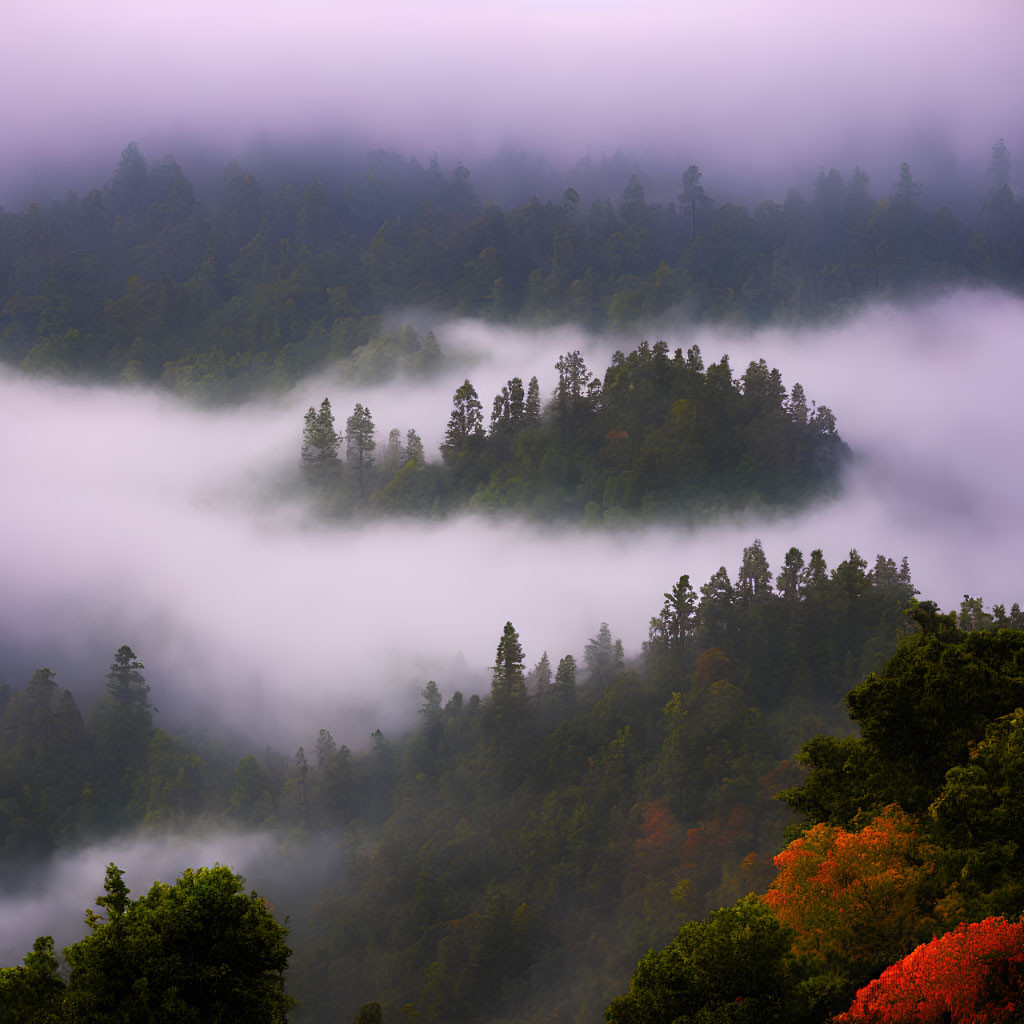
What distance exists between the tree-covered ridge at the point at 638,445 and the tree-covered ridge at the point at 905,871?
335 feet

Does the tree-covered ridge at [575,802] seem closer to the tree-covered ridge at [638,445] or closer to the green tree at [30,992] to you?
the tree-covered ridge at [638,445]

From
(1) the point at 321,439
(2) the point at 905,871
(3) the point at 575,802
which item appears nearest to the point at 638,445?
(1) the point at 321,439

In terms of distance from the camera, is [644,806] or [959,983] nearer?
[959,983]

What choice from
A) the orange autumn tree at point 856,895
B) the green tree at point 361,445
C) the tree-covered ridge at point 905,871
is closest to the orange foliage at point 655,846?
the tree-covered ridge at point 905,871

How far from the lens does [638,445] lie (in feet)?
524

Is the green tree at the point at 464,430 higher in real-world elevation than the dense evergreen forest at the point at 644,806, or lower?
higher

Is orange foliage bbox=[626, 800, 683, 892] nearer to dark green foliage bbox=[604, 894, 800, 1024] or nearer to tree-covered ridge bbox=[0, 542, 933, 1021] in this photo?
tree-covered ridge bbox=[0, 542, 933, 1021]

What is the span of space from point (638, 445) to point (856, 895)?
11876 cm

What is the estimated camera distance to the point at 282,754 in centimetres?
16000

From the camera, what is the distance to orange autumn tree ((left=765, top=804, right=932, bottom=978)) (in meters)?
42.5

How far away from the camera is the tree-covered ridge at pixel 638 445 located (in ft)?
514

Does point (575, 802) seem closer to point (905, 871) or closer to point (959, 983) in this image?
point (905, 871)

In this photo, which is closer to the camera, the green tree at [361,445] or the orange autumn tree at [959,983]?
the orange autumn tree at [959,983]

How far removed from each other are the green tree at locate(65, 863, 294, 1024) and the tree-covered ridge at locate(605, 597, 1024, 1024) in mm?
10828
